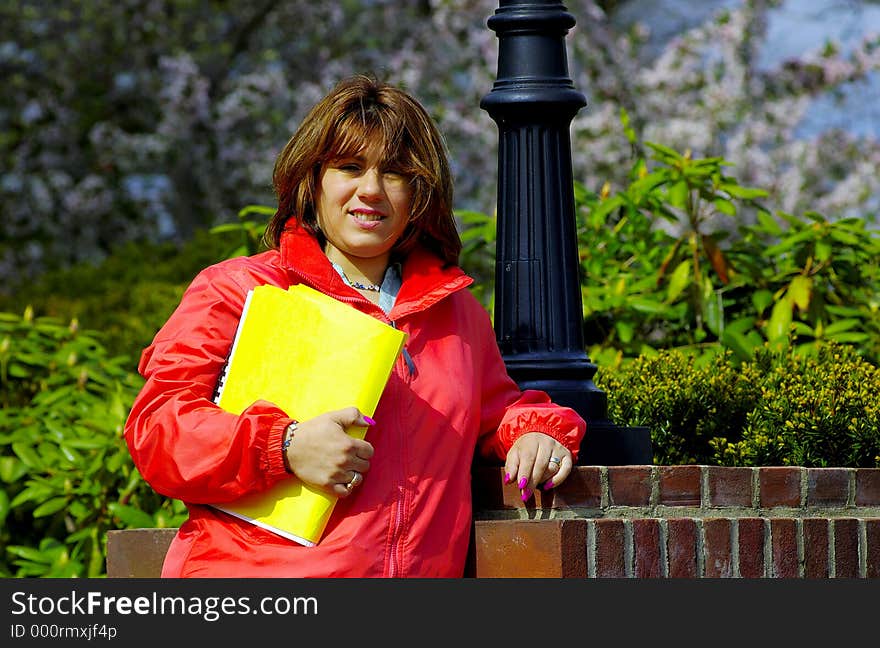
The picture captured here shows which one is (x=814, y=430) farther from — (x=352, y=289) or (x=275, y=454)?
(x=275, y=454)

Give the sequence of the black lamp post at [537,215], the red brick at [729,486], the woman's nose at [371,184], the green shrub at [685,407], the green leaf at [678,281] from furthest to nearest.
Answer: the green leaf at [678,281]
the green shrub at [685,407]
the black lamp post at [537,215]
the red brick at [729,486]
the woman's nose at [371,184]

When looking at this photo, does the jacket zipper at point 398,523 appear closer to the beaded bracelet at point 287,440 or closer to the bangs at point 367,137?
the beaded bracelet at point 287,440

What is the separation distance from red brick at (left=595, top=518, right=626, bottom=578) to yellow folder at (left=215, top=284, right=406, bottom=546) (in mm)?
620

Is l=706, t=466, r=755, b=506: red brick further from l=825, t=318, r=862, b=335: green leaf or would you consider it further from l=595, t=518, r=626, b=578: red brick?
l=825, t=318, r=862, b=335: green leaf

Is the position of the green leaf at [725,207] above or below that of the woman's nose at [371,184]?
above

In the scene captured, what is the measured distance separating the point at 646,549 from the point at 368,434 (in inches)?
28.0

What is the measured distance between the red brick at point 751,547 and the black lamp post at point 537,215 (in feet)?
1.20

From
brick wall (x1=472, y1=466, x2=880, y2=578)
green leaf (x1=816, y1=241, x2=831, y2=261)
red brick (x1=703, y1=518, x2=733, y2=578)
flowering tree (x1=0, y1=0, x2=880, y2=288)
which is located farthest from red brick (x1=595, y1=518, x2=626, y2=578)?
flowering tree (x1=0, y1=0, x2=880, y2=288)

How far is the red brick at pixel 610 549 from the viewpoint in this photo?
2977 millimetres

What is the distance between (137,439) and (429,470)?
59cm

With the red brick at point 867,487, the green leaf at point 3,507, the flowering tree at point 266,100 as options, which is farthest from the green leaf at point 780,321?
the flowering tree at point 266,100

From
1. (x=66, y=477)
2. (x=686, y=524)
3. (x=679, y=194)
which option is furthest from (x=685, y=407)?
(x=66, y=477)

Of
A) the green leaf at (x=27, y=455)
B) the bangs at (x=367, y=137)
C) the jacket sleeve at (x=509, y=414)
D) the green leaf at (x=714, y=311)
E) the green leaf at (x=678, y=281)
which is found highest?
the bangs at (x=367, y=137)

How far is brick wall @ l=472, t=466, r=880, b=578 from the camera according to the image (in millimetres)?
2969
